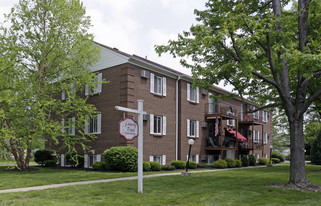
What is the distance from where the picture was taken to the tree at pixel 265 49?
1138 centimetres

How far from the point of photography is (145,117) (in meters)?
21.0

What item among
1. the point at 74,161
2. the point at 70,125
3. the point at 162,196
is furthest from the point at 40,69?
the point at 162,196

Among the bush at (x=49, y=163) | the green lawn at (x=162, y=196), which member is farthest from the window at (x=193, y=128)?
the green lawn at (x=162, y=196)

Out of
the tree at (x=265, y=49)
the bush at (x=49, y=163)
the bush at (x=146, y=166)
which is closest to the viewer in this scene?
the tree at (x=265, y=49)

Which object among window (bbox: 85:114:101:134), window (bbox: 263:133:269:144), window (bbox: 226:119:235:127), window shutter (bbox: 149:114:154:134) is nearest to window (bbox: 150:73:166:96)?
window shutter (bbox: 149:114:154:134)

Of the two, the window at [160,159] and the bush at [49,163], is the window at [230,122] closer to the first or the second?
the window at [160,159]

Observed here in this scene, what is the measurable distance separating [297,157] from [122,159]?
9.19 meters

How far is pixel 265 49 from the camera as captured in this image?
41.2ft

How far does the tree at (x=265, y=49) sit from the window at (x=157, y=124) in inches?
300

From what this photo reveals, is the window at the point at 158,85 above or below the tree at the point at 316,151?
above

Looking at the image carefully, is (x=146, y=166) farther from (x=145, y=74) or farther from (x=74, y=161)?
(x=74, y=161)

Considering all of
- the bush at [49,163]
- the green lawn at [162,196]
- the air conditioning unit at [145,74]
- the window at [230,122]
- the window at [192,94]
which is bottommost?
the bush at [49,163]

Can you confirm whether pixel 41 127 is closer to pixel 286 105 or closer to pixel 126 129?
pixel 126 129

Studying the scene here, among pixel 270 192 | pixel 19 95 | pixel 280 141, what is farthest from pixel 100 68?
pixel 280 141
